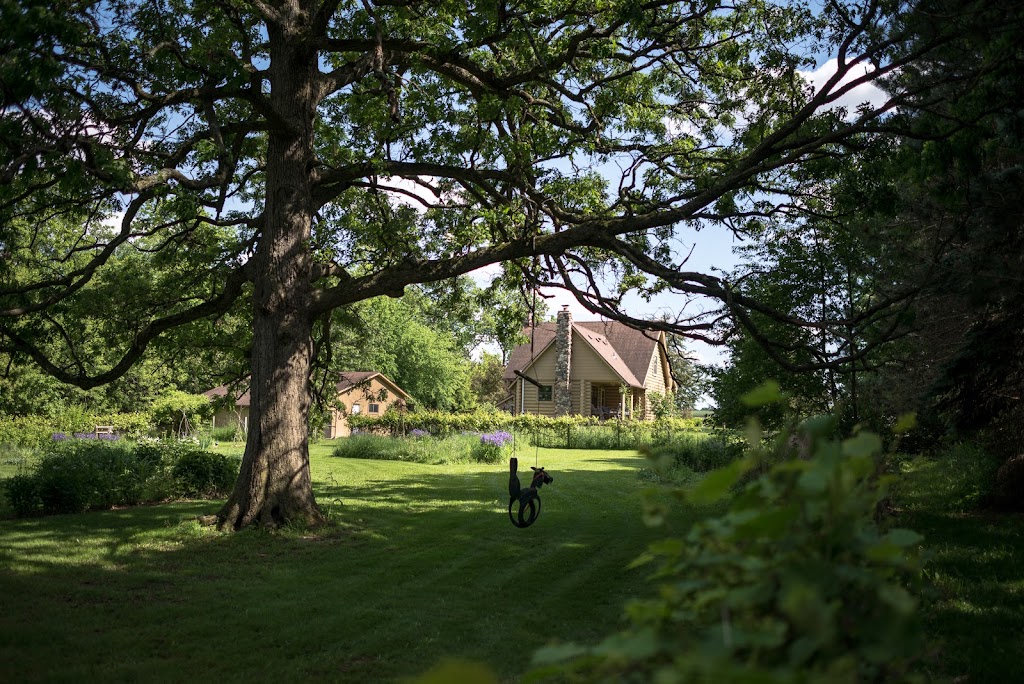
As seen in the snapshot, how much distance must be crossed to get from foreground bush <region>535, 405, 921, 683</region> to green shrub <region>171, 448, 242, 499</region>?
50.7 feet

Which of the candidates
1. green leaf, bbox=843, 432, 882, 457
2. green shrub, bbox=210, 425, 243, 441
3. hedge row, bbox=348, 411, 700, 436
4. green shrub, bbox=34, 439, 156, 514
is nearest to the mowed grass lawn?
green shrub, bbox=34, 439, 156, 514

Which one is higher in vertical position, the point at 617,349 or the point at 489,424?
the point at 617,349

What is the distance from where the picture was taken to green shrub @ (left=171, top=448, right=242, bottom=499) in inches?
627

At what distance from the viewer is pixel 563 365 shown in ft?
129

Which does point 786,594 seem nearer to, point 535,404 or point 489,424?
point 489,424

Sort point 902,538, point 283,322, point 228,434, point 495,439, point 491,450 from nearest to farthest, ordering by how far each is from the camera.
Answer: point 902,538, point 283,322, point 491,450, point 495,439, point 228,434

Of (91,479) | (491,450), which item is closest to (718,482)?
(91,479)

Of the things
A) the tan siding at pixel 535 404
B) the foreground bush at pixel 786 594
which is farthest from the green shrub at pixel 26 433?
the foreground bush at pixel 786 594

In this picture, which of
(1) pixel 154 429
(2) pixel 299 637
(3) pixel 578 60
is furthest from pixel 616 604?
(1) pixel 154 429

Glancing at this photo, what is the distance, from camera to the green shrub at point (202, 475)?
627 inches

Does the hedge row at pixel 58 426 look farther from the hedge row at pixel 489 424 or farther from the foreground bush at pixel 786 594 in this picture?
the foreground bush at pixel 786 594

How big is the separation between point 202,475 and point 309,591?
903 centimetres

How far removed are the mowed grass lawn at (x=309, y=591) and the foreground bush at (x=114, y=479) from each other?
73cm

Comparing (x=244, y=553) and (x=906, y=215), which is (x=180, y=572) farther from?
(x=906, y=215)
